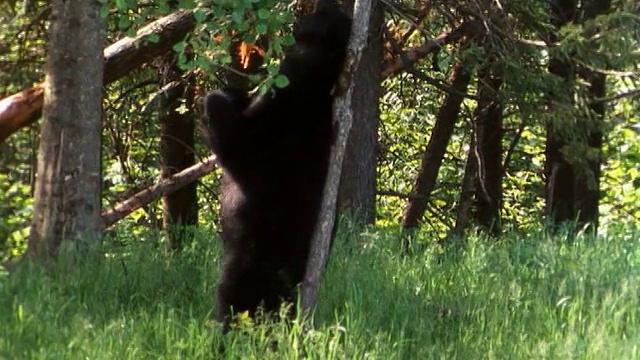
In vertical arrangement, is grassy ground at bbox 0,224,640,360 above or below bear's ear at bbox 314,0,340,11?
below

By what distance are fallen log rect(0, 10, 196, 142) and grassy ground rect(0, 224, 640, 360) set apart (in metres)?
1.81

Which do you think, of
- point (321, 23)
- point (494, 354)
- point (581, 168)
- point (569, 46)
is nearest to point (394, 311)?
point (494, 354)

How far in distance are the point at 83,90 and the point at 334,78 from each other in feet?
9.49

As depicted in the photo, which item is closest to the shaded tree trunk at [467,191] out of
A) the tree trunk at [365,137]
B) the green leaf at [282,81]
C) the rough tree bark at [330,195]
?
the tree trunk at [365,137]

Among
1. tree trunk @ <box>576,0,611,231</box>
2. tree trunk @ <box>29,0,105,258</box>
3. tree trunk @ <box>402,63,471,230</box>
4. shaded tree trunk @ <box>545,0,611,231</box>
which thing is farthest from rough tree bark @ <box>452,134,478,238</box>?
tree trunk @ <box>29,0,105,258</box>

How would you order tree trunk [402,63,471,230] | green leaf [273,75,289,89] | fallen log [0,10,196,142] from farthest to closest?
tree trunk [402,63,471,230]
fallen log [0,10,196,142]
green leaf [273,75,289,89]

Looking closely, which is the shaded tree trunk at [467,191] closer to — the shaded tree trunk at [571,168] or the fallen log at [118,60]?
the shaded tree trunk at [571,168]

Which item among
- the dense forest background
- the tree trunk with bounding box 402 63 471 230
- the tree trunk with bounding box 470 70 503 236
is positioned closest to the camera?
the dense forest background

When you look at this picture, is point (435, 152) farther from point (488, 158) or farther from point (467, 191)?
point (467, 191)

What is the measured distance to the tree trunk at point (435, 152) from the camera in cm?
1588

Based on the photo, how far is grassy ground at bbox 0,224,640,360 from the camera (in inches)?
199

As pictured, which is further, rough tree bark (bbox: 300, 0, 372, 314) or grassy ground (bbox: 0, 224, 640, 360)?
rough tree bark (bbox: 300, 0, 372, 314)

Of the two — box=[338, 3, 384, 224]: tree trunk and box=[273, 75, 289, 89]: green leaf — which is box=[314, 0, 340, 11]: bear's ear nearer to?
box=[273, 75, 289, 89]: green leaf

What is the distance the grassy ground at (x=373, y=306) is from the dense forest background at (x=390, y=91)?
4.08 feet
